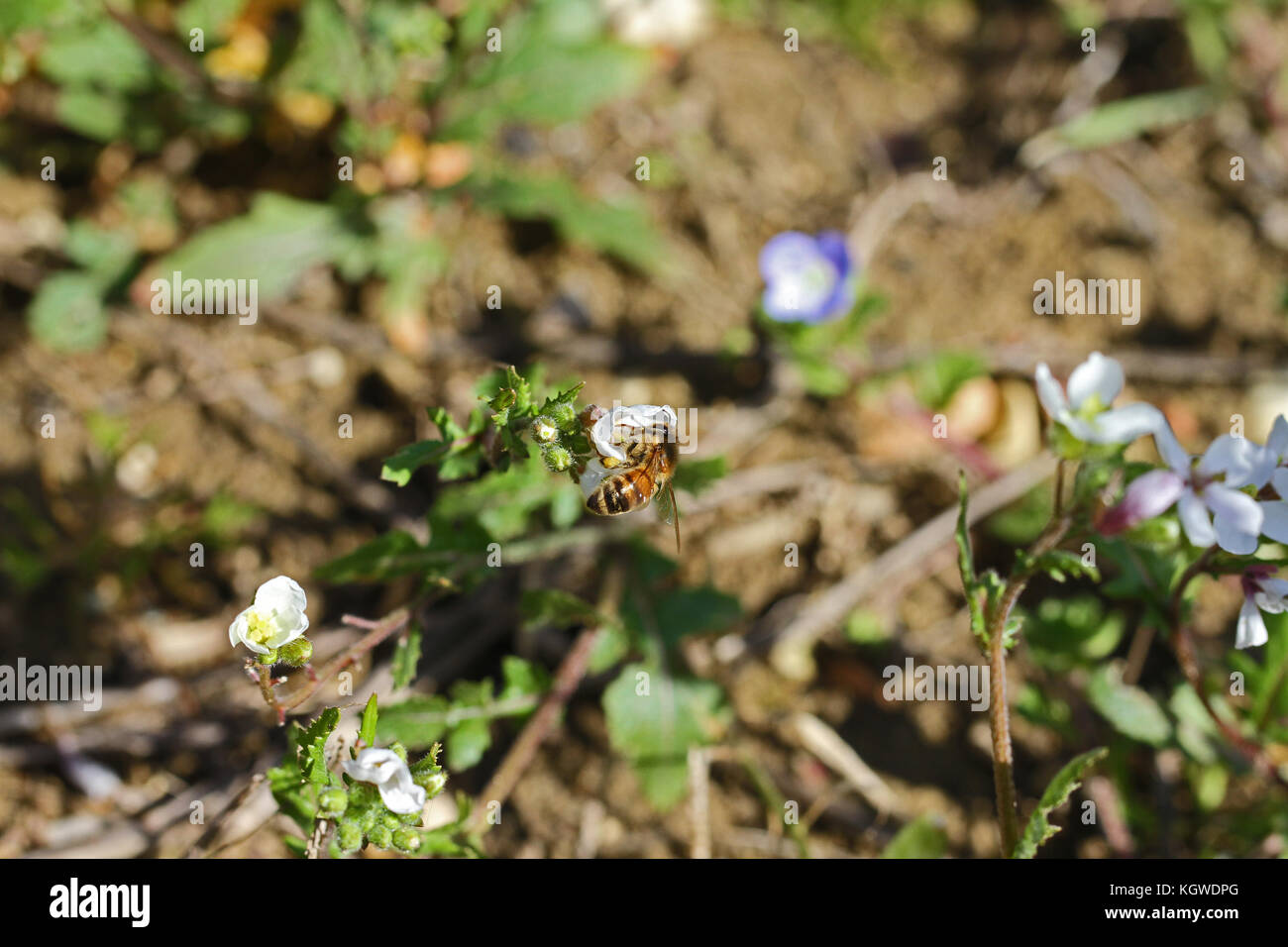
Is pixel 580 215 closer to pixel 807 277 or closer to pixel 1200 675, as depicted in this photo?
pixel 807 277

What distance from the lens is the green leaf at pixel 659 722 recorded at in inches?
102

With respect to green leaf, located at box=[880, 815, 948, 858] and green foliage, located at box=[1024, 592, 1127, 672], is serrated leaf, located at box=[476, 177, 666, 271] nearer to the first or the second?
green foliage, located at box=[1024, 592, 1127, 672]

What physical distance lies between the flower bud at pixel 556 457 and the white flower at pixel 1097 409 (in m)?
0.85

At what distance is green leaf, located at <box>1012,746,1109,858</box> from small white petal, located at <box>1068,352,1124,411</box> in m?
0.67

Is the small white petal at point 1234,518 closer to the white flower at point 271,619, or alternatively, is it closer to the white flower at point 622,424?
the white flower at point 622,424

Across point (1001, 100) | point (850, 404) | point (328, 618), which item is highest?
point (1001, 100)

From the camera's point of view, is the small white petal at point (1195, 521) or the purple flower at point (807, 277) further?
the purple flower at point (807, 277)

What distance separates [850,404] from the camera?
3561mm

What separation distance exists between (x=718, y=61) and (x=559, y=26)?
2.41ft

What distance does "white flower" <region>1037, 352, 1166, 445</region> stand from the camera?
185 cm

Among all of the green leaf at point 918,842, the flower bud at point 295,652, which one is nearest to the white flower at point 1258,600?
the green leaf at point 918,842

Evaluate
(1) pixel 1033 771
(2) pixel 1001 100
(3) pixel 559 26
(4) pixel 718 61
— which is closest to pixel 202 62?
(3) pixel 559 26

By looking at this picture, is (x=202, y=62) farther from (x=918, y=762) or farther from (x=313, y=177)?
(x=918, y=762)

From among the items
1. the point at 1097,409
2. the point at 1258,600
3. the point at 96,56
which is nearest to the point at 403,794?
the point at 1097,409
